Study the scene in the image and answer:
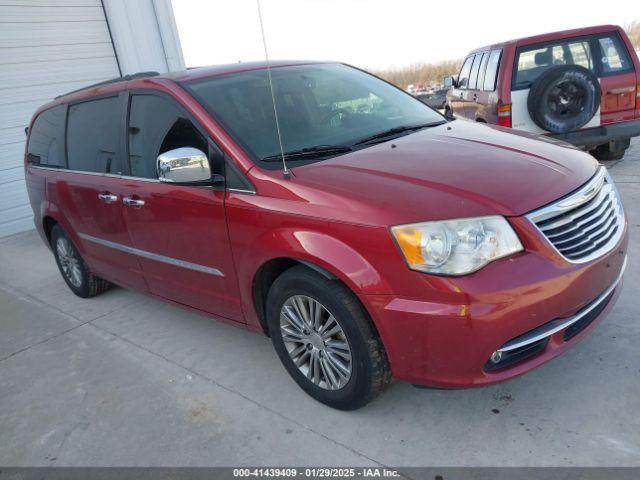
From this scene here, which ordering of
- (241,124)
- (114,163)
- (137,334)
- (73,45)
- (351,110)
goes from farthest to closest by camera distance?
(73,45)
(137,334)
(114,163)
(351,110)
(241,124)

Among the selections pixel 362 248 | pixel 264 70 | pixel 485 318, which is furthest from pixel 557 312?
pixel 264 70

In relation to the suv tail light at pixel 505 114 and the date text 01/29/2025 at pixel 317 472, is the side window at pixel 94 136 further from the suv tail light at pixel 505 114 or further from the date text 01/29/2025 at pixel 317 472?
the suv tail light at pixel 505 114

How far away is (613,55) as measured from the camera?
6203 mm

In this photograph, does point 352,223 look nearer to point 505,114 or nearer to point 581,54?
point 505,114

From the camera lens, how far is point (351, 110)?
11.2 feet

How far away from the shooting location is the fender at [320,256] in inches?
90.9

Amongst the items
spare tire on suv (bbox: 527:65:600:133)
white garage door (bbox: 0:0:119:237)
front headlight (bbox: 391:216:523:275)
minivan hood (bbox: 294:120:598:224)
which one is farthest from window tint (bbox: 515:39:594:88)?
white garage door (bbox: 0:0:119:237)

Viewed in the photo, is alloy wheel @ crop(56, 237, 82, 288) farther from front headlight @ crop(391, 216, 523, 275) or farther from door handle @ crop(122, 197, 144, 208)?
front headlight @ crop(391, 216, 523, 275)

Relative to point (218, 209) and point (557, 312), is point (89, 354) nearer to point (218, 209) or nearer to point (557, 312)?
point (218, 209)

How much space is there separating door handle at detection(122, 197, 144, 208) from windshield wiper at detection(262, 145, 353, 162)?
107 centimetres

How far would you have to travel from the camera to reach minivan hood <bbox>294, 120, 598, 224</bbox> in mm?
2254

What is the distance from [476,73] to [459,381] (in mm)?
6407

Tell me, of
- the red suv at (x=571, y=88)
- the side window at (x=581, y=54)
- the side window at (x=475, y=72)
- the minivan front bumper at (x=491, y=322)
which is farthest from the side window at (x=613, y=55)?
the minivan front bumper at (x=491, y=322)

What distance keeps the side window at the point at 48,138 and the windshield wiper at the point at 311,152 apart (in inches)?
99.2
